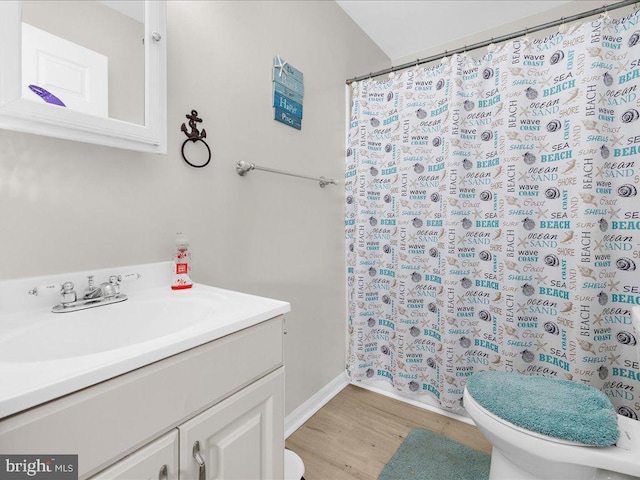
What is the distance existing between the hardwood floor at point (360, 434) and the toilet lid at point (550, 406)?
608 millimetres

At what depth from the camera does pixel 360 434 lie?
158 centimetres

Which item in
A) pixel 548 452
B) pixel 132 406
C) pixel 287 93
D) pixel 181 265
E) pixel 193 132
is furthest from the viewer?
pixel 287 93

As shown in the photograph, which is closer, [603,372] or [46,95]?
[46,95]

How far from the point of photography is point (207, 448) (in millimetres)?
675

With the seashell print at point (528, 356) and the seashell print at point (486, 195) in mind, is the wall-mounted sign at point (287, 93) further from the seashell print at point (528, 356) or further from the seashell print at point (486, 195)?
the seashell print at point (528, 356)

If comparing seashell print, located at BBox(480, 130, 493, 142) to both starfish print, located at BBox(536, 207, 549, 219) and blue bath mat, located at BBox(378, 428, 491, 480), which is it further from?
blue bath mat, located at BBox(378, 428, 491, 480)

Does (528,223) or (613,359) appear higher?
(528,223)

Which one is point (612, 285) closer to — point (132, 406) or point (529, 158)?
point (529, 158)

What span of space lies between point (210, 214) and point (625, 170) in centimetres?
174

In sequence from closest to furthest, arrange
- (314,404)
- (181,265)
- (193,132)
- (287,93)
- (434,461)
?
1. (181,265)
2. (193,132)
3. (434,461)
4. (287,93)
5. (314,404)

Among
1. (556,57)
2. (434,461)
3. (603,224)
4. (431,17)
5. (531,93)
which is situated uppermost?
(431,17)

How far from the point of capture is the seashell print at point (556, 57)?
55.0 inches

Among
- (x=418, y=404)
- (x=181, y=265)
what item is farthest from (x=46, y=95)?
(x=418, y=404)

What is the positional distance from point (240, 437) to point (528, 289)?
145 cm
